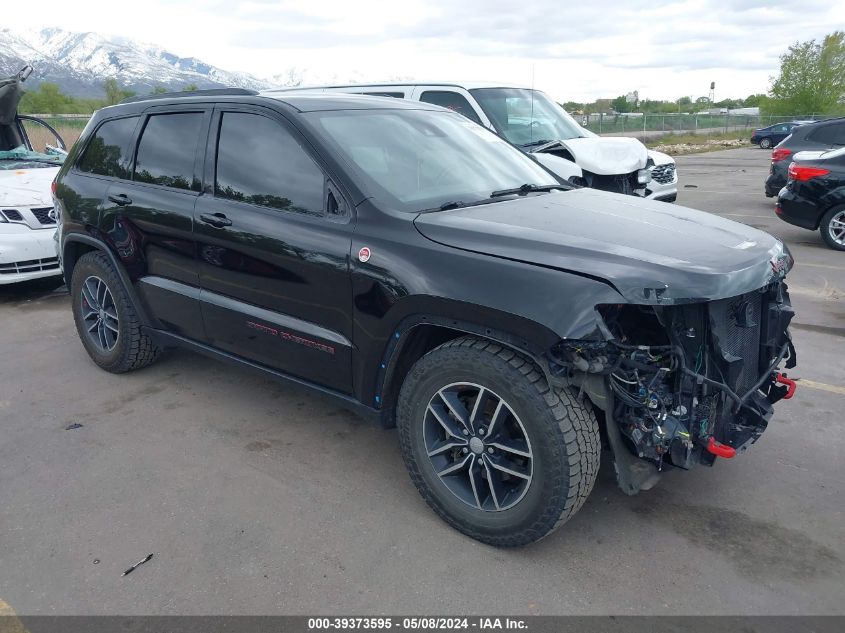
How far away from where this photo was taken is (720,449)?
275cm

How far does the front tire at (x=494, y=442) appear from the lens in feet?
8.80

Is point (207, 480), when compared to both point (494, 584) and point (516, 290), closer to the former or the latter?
point (494, 584)

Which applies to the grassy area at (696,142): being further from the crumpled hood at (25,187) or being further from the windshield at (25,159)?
the crumpled hood at (25,187)

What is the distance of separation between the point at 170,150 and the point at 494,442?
266cm

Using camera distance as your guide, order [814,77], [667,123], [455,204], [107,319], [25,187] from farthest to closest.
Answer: [814,77] → [667,123] → [25,187] → [107,319] → [455,204]

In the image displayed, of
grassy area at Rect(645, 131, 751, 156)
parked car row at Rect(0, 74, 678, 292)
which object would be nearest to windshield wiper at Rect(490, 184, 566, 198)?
parked car row at Rect(0, 74, 678, 292)

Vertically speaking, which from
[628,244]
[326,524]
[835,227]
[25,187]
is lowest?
[326,524]

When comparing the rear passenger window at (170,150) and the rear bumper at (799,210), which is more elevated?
the rear passenger window at (170,150)

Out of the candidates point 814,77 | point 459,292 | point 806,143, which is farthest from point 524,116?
point 814,77

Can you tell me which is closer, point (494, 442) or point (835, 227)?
point (494, 442)

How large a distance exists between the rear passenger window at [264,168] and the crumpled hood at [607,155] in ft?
17.8

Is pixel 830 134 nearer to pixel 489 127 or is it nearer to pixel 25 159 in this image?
pixel 489 127

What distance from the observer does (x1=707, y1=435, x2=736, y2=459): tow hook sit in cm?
274

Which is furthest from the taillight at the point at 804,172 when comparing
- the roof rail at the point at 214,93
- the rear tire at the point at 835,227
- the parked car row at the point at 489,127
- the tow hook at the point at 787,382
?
the roof rail at the point at 214,93
